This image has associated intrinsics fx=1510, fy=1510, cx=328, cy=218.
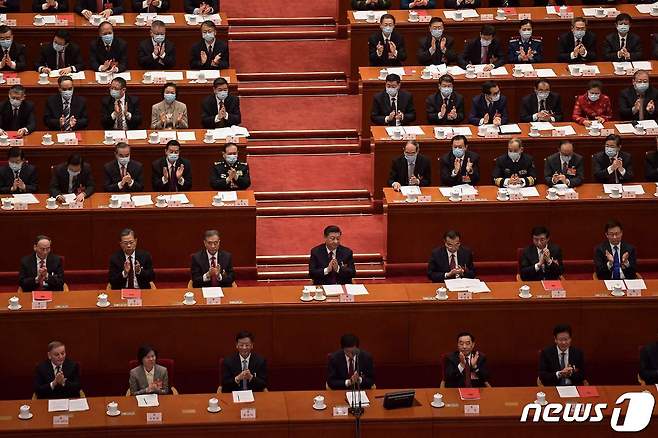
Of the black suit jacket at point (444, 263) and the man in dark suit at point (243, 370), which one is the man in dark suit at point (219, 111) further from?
the man in dark suit at point (243, 370)

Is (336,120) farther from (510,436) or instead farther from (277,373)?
(510,436)

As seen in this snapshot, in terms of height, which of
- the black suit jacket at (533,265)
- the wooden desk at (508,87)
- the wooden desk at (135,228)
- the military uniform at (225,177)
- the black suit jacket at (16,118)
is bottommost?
the black suit jacket at (533,265)

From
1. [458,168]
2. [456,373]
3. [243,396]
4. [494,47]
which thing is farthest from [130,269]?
[494,47]

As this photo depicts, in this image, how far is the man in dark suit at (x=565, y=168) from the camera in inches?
557

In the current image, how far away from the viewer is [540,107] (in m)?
15.2

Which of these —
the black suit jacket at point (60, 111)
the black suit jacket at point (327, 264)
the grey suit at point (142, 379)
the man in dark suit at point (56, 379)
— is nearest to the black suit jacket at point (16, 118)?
the black suit jacket at point (60, 111)

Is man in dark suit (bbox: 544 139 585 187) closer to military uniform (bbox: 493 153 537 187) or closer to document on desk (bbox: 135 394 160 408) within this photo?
military uniform (bbox: 493 153 537 187)

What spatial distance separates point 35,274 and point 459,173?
4.09 m

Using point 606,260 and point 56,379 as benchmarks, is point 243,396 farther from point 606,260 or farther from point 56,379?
point 606,260

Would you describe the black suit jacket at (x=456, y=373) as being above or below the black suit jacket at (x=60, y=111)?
below

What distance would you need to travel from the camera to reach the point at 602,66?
1597cm

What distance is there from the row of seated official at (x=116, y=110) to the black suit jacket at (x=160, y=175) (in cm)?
94

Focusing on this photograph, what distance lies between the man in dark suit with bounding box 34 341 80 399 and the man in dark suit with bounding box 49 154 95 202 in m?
2.53

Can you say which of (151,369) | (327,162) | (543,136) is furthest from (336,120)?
(151,369)
